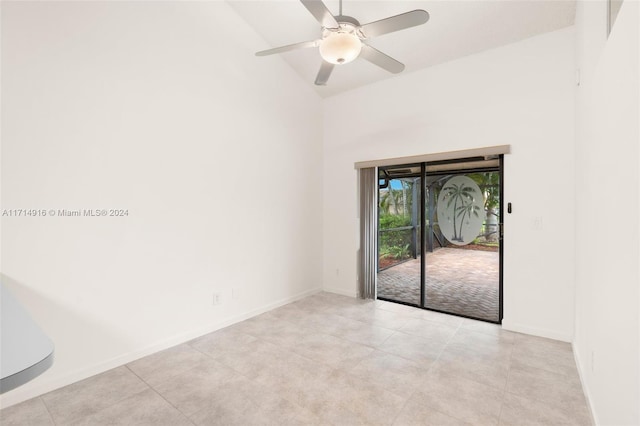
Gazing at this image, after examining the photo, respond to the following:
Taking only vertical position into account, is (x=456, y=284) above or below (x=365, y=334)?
above

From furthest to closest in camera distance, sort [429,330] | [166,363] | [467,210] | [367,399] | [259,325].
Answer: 1. [467,210]
2. [259,325]
3. [429,330]
4. [166,363]
5. [367,399]

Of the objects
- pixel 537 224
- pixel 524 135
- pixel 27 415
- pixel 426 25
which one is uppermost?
pixel 426 25

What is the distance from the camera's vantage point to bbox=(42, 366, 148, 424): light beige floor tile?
5.94ft

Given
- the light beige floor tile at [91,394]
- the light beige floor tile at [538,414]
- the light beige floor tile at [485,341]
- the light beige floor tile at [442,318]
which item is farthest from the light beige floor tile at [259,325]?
the light beige floor tile at [538,414]

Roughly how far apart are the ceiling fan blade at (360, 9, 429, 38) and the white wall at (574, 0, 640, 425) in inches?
37.4

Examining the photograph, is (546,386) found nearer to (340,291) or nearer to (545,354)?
(545,354)

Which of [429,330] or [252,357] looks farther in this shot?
[429,330]

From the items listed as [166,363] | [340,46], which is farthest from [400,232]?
[166,363]

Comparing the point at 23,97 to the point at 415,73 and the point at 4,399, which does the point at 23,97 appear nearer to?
the point at 4,399

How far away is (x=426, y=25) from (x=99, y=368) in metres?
4.08

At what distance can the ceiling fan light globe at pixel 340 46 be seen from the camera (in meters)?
2.03

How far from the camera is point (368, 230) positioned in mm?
3975

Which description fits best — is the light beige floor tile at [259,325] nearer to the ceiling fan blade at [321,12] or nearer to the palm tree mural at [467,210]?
the palm tree mural at [467,210]

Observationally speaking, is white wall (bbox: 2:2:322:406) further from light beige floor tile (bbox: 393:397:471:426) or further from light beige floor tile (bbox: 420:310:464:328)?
light beige floor tile (bbox: 393:397:471:426)
